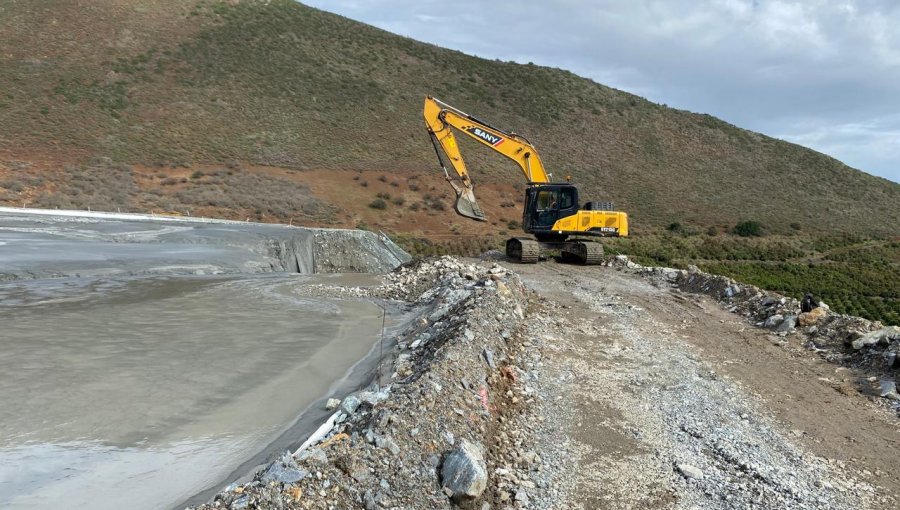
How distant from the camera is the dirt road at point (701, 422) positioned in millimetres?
4930

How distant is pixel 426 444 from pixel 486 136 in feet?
47.4

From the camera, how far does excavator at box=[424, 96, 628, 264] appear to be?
58.5ft

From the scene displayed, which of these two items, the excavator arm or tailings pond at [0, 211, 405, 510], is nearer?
tailings pond at [0, 211, 405, 510]

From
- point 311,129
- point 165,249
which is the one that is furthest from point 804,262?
point 311,129

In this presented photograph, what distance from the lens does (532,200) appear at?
18438mm

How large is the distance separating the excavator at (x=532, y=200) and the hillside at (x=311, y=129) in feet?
49.3

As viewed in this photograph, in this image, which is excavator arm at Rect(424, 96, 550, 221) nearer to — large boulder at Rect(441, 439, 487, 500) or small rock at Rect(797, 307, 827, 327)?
small rock at Rect(797, 307, 827, 327)

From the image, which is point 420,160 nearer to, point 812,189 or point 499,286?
point 499,286

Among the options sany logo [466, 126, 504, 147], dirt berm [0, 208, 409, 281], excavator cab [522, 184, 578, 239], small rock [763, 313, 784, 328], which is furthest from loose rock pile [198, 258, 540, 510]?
sany logo [466, 126, 504, 147]

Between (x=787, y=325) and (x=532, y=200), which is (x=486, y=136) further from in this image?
(x=787, y=325)

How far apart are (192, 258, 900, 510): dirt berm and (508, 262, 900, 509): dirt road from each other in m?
0.02

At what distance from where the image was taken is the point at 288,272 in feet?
50.4

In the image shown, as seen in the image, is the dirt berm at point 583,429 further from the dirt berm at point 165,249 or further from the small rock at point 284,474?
the dirt berm at point 165,249

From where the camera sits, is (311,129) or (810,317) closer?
(810,317)
